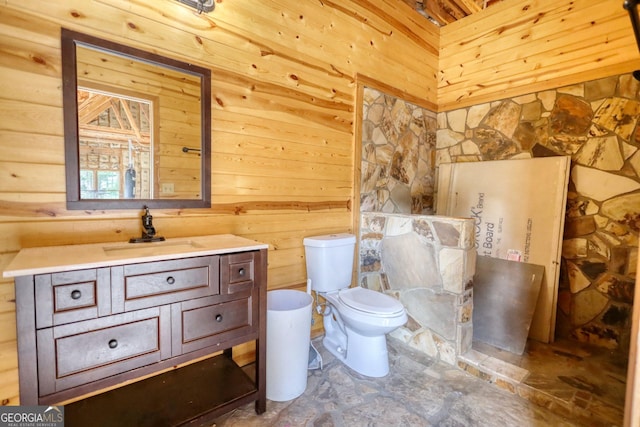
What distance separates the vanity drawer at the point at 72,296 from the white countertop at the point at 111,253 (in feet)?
0.12

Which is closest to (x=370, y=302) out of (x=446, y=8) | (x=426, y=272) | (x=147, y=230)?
(x=426, y=272)

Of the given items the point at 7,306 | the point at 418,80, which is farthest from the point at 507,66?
the point at 7,306

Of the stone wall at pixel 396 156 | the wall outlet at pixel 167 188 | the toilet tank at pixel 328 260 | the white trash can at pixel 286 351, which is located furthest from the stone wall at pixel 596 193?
the wall outlet at pixel 167 188

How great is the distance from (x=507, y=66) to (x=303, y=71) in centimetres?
197

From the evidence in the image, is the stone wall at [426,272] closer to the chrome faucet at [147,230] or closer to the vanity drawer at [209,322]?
the vanity drawer at [209,322]

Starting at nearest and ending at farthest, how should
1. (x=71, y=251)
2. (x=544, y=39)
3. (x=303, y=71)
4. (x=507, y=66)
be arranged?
1. (x=71, y=251)
2. (x=303, y=71)
3. (x=544, y=39)
4. (x=507, y=66)

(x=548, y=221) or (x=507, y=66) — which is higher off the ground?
(x=507, y=66)

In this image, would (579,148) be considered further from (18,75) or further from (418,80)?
(18,75)

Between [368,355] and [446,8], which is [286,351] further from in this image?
[446,8]

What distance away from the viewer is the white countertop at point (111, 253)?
1.05 m

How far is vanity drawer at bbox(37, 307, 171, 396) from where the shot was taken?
1064mm

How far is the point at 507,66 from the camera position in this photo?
2768 mm

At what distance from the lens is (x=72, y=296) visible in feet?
3.58

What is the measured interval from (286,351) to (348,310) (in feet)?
1.57
